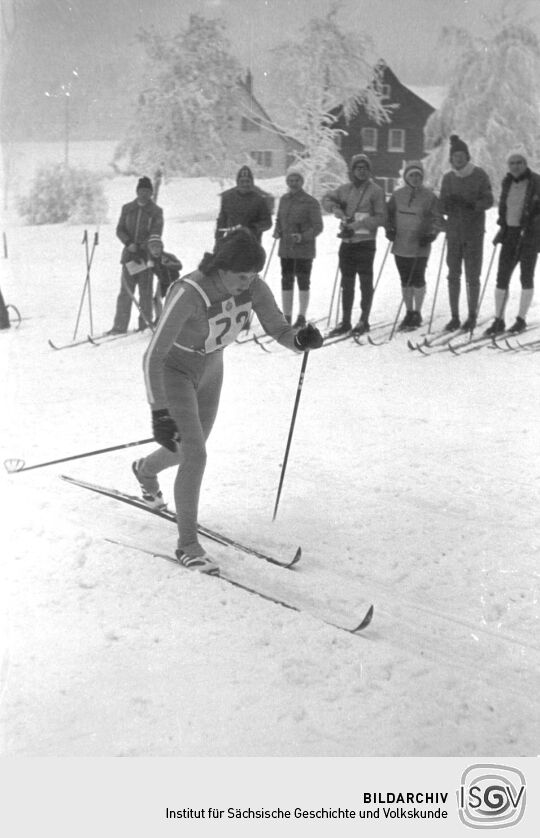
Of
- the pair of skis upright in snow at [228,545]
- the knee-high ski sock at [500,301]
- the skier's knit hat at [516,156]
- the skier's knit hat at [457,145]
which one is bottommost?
the pair of skis upright in snow at [228,545]

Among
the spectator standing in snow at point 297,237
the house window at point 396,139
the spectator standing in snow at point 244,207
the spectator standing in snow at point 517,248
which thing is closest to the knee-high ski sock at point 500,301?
the spectator standing in snow at point 517,248

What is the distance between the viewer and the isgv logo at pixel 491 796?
141 centimetres

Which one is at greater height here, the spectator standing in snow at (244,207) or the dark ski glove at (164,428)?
the spectator standing in snow at (244,207)

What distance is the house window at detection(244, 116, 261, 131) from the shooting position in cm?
188

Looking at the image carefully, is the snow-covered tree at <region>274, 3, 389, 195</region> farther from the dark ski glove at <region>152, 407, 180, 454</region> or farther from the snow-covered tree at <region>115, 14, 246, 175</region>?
the dark ski glove at <region>152, 407, 180, 454</region>

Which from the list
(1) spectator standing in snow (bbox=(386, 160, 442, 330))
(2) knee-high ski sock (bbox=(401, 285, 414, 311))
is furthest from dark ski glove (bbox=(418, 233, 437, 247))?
(2) knee-high ski sock (bbox=(401, 285, 414, 311))

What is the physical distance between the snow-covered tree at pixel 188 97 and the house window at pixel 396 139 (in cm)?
37

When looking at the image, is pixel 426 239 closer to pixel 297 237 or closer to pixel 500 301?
pixel 500 301

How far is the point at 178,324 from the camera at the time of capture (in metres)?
1.95

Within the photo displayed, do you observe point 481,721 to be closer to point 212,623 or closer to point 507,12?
point 212,623

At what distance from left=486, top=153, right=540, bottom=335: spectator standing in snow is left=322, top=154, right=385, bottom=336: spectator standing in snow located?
1.45ft

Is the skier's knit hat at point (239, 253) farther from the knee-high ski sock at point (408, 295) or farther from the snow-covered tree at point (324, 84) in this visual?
the knee-high ski sock at point (408, 295)

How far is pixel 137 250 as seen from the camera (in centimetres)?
215

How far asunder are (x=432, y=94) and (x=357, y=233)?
2.92 ft
